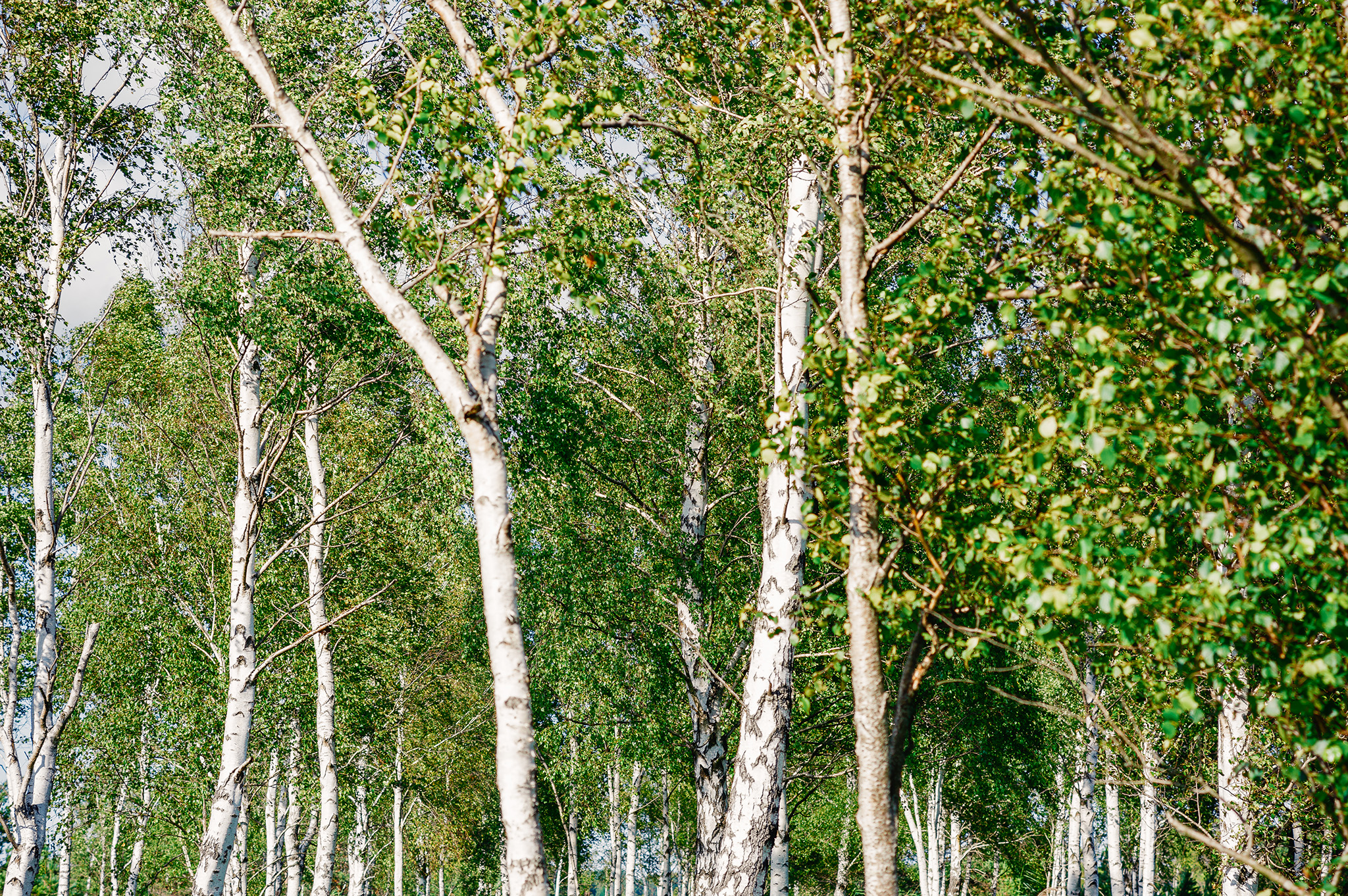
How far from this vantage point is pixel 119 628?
19.7 meters

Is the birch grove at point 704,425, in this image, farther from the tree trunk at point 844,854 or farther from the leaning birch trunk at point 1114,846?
the tree trunk at point 844,854

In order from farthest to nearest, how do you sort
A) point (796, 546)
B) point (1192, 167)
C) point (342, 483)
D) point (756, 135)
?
point (342, 483) < point (756, 135) < point (796, 546) < point (1192, 167)

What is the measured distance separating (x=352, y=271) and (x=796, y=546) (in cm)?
832

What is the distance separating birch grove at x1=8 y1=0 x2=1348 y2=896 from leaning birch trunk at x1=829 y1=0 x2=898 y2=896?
1.2 inches

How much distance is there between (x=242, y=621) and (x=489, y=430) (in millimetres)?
7214

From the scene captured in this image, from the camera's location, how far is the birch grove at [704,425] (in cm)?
417

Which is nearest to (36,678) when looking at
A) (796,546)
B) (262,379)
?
(262,379)

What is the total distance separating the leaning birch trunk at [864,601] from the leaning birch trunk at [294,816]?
15.1 metres

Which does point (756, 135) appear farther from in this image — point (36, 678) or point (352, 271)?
point (36, 678)

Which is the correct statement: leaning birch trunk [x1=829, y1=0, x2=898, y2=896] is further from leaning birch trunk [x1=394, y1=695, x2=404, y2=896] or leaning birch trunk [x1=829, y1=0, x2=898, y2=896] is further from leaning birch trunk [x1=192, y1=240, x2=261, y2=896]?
leaning birch trunk [x1=394, y1=695, x2=404, y2=896]

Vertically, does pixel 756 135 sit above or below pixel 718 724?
above

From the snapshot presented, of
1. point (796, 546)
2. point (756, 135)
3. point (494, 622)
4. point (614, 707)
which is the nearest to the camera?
point (494, 622)

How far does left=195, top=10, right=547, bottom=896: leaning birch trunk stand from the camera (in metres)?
5.21

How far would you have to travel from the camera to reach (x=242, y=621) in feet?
37.1
